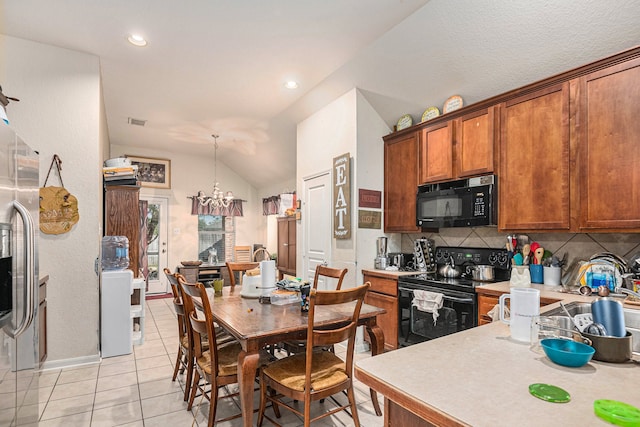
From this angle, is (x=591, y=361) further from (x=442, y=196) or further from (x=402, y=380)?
(x=442, y=196)

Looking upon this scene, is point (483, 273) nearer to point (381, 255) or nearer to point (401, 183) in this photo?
point (381, 255)

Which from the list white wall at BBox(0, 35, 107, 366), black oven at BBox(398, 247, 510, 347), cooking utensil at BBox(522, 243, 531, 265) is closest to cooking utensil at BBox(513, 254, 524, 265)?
cooking utensil at BBox(522, 243, 531, 265)

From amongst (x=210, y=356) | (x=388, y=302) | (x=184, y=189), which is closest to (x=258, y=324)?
(x=210, y=356)

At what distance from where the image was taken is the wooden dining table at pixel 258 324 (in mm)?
1740

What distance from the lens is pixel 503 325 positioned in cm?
145

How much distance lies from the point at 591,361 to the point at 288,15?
288 centimetres

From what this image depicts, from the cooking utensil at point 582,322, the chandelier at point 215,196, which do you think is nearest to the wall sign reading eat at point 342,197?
the cooking utensil at point 582,322

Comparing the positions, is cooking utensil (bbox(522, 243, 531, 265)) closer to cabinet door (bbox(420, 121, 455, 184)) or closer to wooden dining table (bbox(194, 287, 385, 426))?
cabinet door (bbox(420, 121, 455, 184))

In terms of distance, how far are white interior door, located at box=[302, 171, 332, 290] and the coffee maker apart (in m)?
0.61

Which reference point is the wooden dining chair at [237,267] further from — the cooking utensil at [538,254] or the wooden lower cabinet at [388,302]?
the cooking utensil at [538,254]

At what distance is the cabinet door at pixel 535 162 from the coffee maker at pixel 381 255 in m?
1.27

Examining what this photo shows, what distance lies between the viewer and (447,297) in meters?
2.84

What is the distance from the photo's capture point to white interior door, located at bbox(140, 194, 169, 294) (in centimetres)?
693

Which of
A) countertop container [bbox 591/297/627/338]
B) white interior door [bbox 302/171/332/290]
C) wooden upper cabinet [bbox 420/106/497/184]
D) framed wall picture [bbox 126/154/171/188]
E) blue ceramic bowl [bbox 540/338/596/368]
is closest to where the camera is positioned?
blue ceramic bowl [bbox 540/338/596/368]
